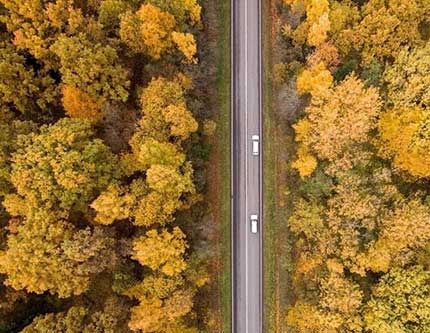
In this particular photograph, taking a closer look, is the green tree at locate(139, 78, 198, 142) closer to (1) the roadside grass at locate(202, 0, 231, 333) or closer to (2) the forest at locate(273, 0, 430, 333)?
(1) the roadside grass at locate(202, 0, 231, 333)

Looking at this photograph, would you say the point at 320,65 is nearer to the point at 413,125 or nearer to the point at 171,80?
the point at 413,125

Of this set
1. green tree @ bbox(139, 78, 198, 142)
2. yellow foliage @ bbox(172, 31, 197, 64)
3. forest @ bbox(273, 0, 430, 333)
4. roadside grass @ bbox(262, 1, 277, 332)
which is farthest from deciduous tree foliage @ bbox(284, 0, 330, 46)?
green tree @ bbox(139, 78, 198, 142)

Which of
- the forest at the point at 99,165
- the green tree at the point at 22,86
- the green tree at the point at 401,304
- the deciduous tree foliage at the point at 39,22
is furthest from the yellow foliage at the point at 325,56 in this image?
the green tree at the point at 22,86

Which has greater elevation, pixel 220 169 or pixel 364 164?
pixel 220 169

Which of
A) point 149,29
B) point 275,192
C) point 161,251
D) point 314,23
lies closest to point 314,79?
point 314,23

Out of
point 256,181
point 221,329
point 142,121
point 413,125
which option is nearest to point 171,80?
point 142,121

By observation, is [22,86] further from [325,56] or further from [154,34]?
[325,56]
